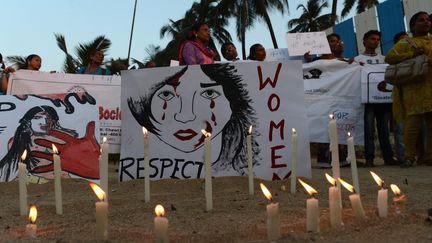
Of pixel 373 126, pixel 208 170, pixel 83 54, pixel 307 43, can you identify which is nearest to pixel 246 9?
pixel 83 54

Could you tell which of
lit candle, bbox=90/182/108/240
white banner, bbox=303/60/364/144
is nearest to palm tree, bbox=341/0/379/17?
white banner, bbox=303/60/364/144

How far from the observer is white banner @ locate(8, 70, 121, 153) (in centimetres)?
675

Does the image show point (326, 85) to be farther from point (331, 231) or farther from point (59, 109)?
point (331, 231)

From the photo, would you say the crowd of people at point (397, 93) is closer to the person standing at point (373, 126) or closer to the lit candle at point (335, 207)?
the person standing at point (373, 126)

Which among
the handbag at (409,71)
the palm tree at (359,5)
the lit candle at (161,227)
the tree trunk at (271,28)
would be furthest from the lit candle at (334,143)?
the palm tree at (359,5)

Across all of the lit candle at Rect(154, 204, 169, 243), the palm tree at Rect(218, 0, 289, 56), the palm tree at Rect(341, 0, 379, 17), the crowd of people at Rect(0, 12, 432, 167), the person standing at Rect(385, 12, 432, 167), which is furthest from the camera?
the palm tree at Rect(341, 0, 379, 17)

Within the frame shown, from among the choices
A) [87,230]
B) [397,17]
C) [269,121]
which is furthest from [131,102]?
[397,17]

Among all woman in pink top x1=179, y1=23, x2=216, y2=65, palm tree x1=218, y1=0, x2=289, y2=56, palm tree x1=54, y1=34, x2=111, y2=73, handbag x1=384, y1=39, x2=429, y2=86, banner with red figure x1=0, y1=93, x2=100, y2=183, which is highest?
palm tree x1=218, y1=0, x2=289, y2=56

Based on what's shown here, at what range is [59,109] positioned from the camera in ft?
17.6

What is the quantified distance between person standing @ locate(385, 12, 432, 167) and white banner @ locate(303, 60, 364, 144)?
94 centimetres

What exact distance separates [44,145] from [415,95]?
160 inches

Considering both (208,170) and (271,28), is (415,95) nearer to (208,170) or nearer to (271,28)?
(208,170)

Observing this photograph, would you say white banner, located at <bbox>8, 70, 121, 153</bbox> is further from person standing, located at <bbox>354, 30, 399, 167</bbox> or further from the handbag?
the handbag

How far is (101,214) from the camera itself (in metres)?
2.40
